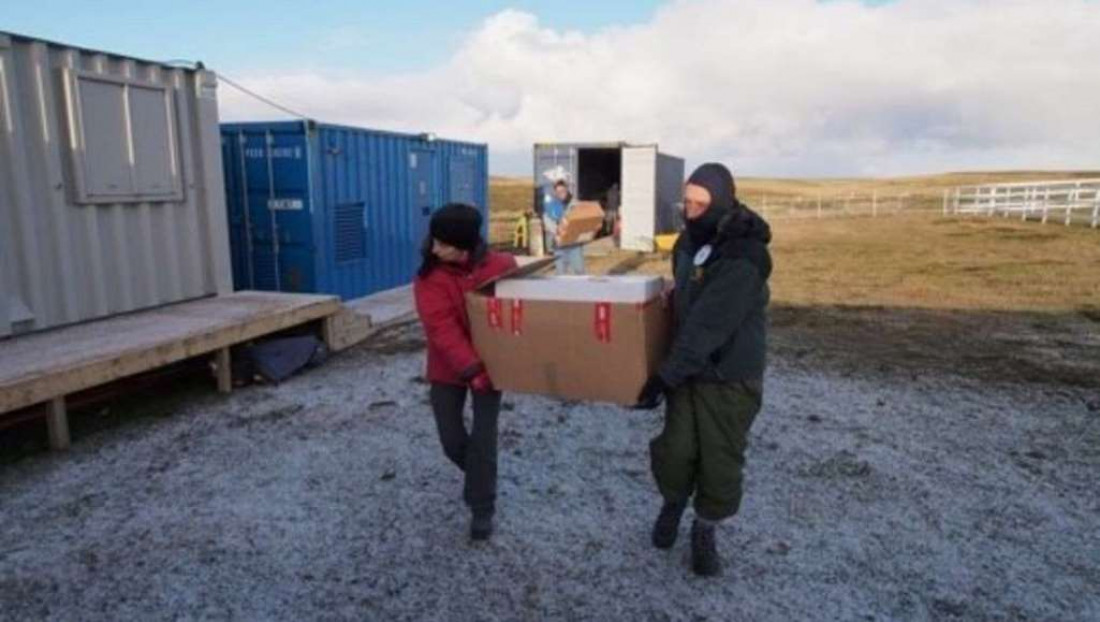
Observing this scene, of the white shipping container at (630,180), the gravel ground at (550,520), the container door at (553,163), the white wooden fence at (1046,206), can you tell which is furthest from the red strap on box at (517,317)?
the white wooden fence at (1046,206)

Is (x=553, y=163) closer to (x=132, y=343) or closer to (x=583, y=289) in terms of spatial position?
(x=132, y=343)

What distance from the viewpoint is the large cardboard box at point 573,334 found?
329 cm

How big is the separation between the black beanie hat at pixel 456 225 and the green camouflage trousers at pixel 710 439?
46.7 inches

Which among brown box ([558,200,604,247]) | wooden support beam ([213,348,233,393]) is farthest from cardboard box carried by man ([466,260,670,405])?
brown box ([558,200,604,247])

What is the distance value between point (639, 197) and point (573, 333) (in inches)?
643

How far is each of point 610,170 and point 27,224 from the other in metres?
20.5

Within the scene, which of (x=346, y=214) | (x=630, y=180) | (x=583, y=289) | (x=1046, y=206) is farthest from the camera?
(x=1046, y=206)

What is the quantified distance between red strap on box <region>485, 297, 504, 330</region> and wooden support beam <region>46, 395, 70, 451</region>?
11.6 ft

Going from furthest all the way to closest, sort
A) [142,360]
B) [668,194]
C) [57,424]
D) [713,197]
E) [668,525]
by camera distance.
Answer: [668,194]
[142,360]
[57,424]
[668,525]
[713,197]

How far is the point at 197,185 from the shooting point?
767 cm

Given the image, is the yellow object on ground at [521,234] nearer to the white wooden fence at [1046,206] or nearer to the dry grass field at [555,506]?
the dry grass field at [555,506]

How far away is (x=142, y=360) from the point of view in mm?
5621

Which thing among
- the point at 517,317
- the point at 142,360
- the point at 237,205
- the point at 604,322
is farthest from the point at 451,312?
the point at 237,205

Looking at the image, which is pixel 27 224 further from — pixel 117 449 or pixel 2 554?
pixel 2 554
